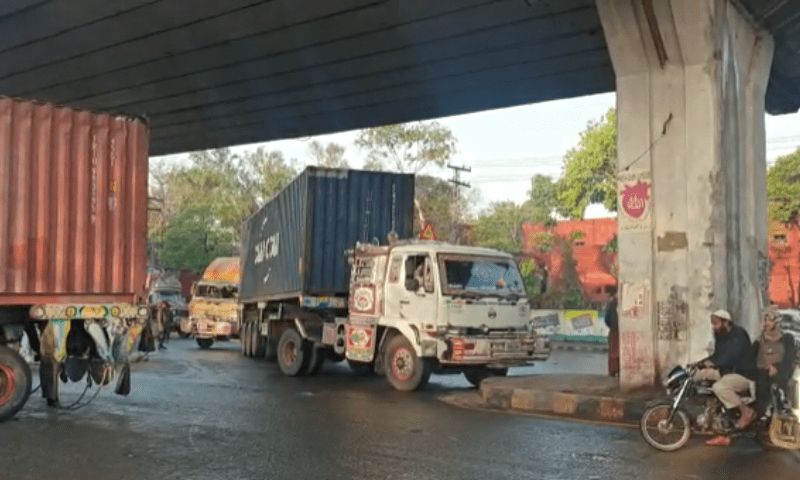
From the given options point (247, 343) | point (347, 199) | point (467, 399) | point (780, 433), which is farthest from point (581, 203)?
point (780, 433)

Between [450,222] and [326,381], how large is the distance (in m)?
31.2

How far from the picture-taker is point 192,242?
47.1 m

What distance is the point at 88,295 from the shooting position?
385 inches

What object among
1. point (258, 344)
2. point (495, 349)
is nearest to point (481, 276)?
point (495, 349)

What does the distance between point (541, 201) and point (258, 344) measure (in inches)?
1048

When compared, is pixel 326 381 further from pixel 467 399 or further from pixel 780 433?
pixel 780 433

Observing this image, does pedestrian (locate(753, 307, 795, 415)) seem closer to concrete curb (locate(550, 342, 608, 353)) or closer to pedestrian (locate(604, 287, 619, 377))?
pedestrian (locate(604, 287, 619, 377))

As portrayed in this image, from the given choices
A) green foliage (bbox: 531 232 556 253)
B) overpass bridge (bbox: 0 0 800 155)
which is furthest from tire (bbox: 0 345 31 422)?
green foliage (bbox: 531 232 556 253)

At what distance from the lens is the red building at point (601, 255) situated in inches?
1414

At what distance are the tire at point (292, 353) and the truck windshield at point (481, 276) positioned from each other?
419 centimetres

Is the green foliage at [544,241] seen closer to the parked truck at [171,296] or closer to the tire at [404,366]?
the parked truck at [171,296]

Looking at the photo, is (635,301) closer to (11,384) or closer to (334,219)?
(334,219)

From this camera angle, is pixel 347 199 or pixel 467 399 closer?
pixel 467 399

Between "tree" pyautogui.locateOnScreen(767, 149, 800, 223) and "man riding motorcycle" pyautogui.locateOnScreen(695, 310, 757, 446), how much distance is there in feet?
94.0
